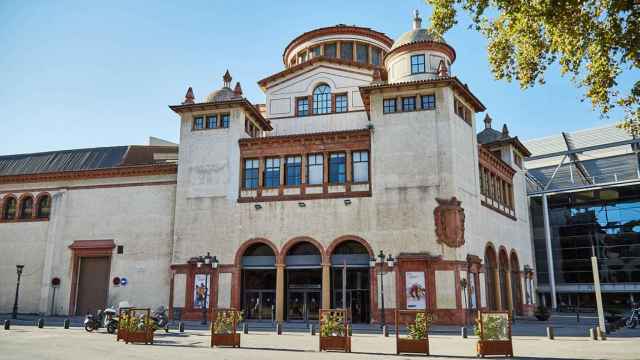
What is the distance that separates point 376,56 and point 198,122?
59.2 feet

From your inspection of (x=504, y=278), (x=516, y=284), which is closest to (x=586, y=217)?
(x=516, y=284)

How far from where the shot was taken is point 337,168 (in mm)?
35438

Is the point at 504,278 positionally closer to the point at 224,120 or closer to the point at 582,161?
the point at 582,161

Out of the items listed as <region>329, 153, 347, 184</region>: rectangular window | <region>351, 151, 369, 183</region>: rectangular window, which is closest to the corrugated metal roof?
<region>329, 153, 347, 184</region>: rectangular window

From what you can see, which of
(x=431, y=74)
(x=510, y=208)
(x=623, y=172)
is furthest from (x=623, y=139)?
(x=431, y=74)

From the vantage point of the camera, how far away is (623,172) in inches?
2254

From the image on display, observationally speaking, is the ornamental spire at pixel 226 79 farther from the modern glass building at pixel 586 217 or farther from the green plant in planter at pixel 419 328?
the modern glass building at pixel 586 217

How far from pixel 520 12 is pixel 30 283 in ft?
130

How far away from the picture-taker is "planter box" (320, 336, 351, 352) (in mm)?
18223

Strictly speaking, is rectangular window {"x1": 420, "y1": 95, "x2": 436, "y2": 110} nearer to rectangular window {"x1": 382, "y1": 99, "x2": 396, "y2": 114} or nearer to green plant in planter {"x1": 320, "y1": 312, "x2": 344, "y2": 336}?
rectangular window {"x1": 382, "y1": 99, "x2": 396, "y2": 114}

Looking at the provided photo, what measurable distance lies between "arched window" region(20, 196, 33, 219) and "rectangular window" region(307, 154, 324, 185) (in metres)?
23.7

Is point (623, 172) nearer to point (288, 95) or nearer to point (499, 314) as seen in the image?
point (288, 95)

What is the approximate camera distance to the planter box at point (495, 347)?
1681cm

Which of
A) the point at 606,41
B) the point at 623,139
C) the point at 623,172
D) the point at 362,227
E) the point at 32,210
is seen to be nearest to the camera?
the point at 606,41
